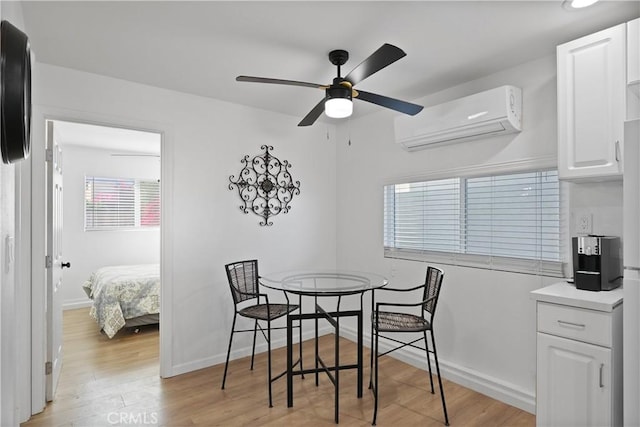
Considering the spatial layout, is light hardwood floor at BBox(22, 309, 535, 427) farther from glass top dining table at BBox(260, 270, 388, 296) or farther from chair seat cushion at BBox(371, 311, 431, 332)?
glass top dining table at BBox(260, 270, 388, 296)

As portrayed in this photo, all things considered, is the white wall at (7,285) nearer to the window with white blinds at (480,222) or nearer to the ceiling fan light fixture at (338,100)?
the ceiling fan light fixture at (338,100)

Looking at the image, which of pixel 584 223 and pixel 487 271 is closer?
pixel 584 223

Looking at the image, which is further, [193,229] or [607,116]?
[193,229]

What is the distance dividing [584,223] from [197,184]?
2.89 meters

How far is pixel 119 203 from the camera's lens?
582 centimetres

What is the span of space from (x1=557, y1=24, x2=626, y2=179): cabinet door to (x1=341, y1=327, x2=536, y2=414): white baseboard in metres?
1.52

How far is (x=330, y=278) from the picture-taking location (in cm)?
295

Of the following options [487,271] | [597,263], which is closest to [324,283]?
[487,271]

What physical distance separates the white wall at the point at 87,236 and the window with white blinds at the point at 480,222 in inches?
166

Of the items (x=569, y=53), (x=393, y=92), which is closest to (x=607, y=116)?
(x=569, y=53)

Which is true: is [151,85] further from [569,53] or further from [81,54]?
[569,53]

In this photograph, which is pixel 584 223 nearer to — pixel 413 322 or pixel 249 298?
pixel 413 322

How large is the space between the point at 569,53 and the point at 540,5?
15.6 inches

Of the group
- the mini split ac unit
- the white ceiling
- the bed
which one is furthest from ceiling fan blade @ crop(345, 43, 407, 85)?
the bed
